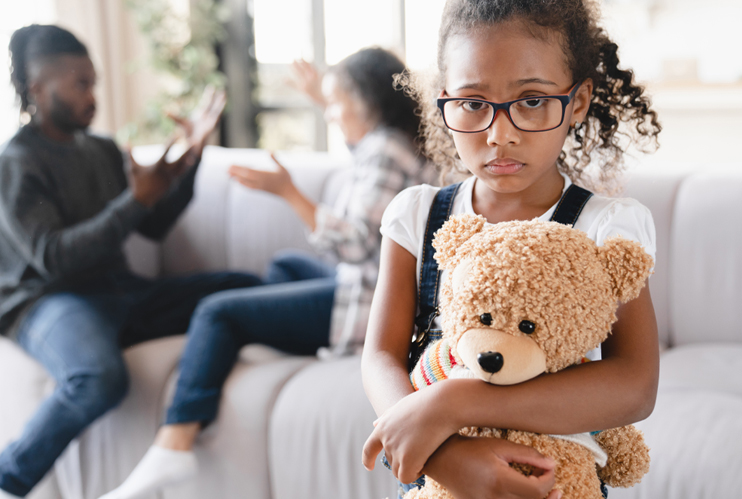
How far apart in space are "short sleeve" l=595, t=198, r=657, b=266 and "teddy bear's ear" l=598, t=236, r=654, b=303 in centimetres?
11

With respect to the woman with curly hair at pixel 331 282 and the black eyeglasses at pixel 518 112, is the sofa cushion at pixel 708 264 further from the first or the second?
the black eyeglasses at pixel 518 112

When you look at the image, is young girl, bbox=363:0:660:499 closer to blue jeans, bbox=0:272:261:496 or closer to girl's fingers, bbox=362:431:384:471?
girl's fingers, bbox=362:431:384:471

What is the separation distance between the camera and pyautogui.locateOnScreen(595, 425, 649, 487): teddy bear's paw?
0.62 meters

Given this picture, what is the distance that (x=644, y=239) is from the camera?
2.22 feet

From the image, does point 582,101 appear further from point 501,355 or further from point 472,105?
point 501,355

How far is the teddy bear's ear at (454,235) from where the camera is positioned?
582mm

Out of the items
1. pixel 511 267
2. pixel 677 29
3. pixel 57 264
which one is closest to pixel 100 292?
pixel 57 264

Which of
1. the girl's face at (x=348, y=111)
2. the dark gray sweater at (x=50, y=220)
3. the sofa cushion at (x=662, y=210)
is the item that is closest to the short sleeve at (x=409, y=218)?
the sofa cushion at (x=662, y=210)

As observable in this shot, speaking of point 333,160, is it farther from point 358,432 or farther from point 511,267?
point 511,267

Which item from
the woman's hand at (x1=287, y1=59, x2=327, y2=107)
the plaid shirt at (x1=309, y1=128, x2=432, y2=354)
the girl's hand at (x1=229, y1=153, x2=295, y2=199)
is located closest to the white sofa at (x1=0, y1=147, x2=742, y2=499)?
the plaid shirt at (x1=309, y1=128, x2=432, y2=354)

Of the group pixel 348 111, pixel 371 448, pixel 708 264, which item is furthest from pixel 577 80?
pixel 348 111

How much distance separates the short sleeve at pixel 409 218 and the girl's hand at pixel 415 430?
218 millimetres

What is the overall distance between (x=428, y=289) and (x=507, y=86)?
0.25 m

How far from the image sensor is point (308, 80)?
187 centimetres
